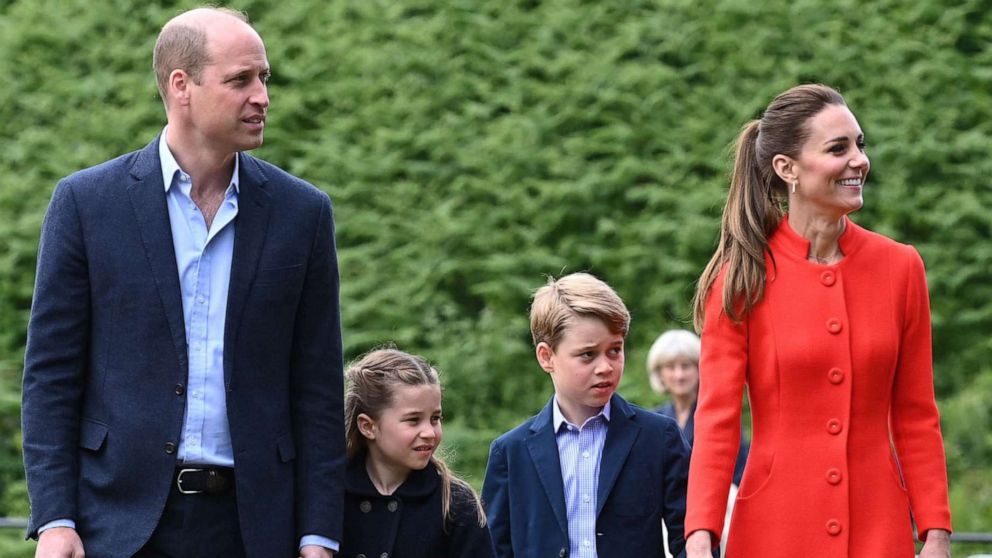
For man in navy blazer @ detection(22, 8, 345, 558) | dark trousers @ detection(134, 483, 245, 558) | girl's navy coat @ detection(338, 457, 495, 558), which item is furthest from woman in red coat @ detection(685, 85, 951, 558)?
dark trousers @ detection(134, 483, 245, 558)

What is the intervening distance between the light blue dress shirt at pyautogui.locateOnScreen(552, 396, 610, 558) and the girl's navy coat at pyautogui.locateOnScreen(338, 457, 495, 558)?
260 mm

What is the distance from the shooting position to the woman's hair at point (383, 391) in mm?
4285

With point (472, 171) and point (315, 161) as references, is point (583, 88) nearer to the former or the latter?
point (472, 171)

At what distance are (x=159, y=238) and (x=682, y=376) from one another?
12.8 ft

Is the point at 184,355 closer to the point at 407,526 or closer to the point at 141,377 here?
the point at 141,377

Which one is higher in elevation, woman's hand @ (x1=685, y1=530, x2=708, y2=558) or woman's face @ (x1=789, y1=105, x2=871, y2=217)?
woman's face @ (x1=789, y1=105, x2=871, y2=217)

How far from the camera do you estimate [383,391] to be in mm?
4293

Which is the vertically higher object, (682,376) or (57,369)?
(682,376)

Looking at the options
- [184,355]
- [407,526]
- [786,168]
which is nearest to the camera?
[184,355]

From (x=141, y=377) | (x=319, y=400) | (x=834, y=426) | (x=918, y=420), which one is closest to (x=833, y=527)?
(x=834, y=426)

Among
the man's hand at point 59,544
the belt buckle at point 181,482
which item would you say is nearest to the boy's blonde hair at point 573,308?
the belt buckle at point 181,482

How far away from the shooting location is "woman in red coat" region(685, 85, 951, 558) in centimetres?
377

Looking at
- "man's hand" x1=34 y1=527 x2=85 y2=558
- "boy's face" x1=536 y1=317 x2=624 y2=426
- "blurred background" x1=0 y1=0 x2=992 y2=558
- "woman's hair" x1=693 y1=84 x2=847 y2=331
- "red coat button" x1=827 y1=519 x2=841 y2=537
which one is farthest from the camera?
"blurred background" x1=0 y1=0 x2=992 y2=558

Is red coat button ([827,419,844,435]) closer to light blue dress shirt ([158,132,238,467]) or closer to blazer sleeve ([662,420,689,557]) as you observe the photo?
blazer sleeve ([662,420,689,557])
